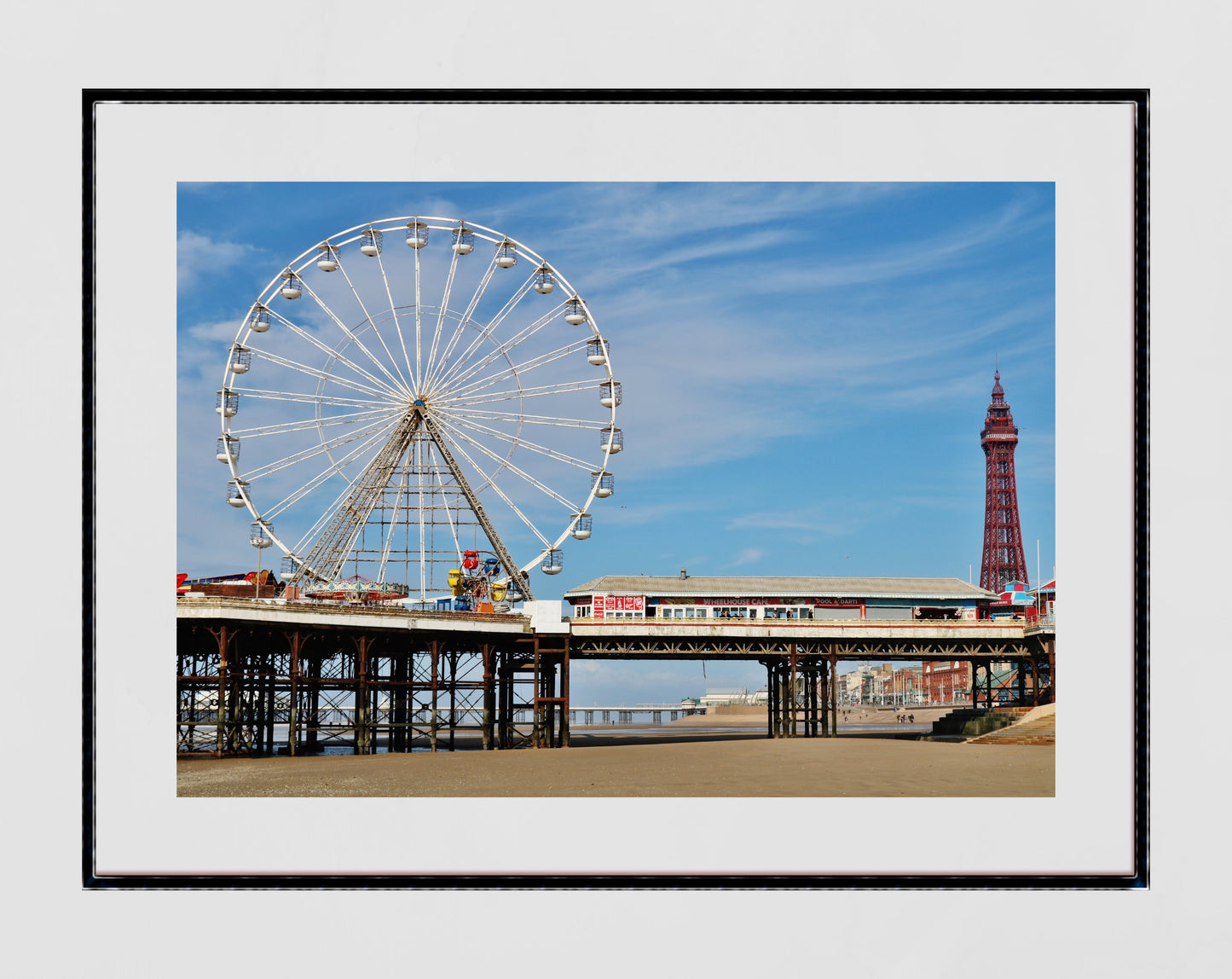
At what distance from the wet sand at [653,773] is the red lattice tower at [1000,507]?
10622 centimetres

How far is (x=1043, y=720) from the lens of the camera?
35219 mm

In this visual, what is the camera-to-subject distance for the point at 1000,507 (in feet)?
458

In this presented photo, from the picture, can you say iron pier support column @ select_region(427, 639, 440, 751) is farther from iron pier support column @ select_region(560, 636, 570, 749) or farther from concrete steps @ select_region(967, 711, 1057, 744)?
concrete steps @ select_region(967, 711, 1057, 744)

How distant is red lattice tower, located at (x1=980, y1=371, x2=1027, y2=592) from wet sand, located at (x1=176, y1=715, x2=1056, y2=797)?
106 metres

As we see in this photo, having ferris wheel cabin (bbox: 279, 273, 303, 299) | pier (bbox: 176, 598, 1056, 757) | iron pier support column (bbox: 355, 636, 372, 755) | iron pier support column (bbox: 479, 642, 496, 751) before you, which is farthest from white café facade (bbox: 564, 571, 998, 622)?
ferris wheel cabin (bbox: 279, 273, 303, 299)

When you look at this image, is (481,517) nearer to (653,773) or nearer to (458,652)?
(458,652)

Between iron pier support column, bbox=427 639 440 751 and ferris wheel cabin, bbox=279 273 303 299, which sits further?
iron pier support column, bbox=427 639 440 751

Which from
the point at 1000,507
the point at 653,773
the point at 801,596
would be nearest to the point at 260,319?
the point at 653,773

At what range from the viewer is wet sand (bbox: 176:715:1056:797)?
1972 cm
